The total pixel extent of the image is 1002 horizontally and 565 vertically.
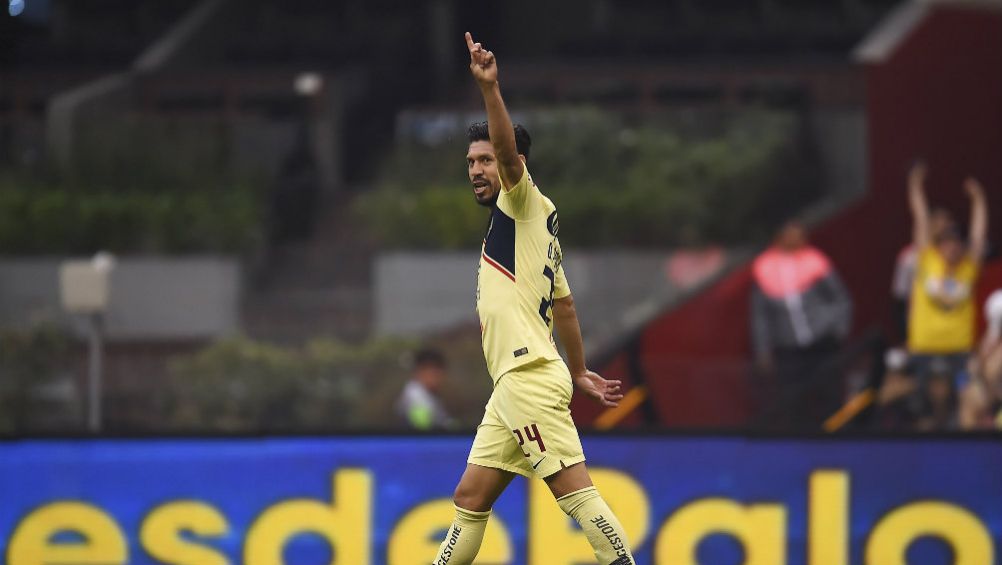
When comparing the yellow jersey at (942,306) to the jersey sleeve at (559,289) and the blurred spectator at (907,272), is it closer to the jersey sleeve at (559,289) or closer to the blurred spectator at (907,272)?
the blurred spectator at (907,272)

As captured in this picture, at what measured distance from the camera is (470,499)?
7039 mm

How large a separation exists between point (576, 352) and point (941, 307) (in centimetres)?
638

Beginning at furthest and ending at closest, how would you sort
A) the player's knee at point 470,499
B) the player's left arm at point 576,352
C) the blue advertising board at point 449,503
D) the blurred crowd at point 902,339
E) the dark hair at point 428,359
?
the dark hair at point 428,359 → the blurred crowd at point 902,339 → the blue advertising board at point 449,503 → the player's left arm at point 576,352 → the player's knee at point 470,499

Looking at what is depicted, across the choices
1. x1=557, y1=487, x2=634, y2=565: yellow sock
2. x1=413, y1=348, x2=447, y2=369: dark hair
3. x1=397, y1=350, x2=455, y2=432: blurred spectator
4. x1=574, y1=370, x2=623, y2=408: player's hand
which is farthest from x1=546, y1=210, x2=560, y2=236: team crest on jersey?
x1=413, y1=348, x2=447, y2=369: dark hair

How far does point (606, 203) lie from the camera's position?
16625 millimetres

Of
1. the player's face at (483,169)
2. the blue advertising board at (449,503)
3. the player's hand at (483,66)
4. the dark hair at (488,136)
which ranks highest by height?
the player's hand at (483,66)

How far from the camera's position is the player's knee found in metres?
7.04

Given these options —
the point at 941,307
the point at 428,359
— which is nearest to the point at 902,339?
the point at 941,307

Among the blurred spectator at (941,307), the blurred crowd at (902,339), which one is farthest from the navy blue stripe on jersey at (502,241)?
the blurred spectator at (941,307)

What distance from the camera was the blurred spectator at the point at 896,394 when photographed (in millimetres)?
13180

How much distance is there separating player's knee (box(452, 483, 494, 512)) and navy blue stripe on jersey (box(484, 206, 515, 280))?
90cm

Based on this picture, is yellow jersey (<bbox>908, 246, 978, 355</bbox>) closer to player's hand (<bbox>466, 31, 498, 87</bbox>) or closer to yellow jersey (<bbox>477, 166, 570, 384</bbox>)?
yellow jersey (<bbox>477, 166, 570, 384</bbox>)

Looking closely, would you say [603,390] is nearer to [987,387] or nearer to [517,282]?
[517,282]

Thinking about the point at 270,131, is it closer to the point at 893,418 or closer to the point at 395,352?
the point at 395,352
